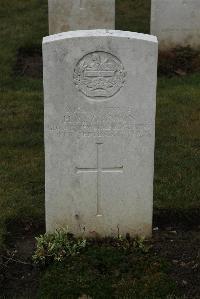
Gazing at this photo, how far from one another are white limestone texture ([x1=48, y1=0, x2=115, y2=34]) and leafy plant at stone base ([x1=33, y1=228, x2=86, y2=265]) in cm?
670

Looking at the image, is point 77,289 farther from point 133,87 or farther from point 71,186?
point 133,87

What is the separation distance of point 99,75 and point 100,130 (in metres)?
0.43

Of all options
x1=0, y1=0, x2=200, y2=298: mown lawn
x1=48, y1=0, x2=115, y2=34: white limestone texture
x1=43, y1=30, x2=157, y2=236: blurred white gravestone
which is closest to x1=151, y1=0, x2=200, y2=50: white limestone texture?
x1=48, y1=0, x2=115, y2=34: white limestone texture

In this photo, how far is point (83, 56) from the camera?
5.19 metres

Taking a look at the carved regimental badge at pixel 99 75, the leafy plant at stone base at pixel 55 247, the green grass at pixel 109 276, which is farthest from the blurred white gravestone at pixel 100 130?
the green grass at pixel 109 276

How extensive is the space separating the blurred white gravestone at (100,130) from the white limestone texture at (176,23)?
6106mm

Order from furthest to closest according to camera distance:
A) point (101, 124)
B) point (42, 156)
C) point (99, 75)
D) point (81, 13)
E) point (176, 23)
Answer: point (81, 13) → point (176, 23) → point (42, 156) → point (101, 124) → point (99, 75)

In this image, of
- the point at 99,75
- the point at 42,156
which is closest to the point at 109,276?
the point at 99,75

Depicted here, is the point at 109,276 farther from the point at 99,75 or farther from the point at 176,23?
the point at 176,23

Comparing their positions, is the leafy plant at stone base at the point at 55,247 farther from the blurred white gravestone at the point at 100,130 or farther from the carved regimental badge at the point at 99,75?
the carved regimental badge at the point at 99,75

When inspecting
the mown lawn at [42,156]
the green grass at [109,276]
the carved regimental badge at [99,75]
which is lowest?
the green grass at [109,276]

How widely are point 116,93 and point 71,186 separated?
821 millimetres

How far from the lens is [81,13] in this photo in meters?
11.6

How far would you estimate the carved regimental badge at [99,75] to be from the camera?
17.1 feet
